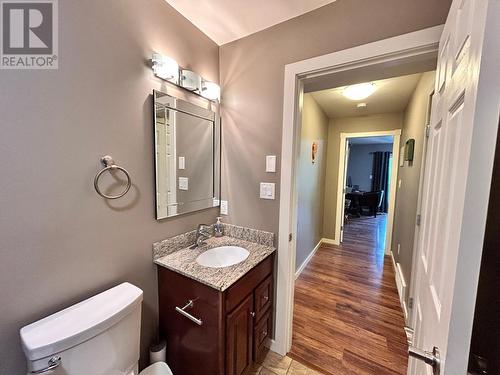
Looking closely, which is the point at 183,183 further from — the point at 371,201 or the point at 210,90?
the point at 371,201

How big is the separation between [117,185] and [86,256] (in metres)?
0.38

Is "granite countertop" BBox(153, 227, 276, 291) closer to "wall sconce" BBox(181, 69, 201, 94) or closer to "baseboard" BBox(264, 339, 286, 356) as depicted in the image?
"baseboard" BBox(264, 339, 286, 356)

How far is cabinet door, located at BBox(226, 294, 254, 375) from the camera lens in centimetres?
113

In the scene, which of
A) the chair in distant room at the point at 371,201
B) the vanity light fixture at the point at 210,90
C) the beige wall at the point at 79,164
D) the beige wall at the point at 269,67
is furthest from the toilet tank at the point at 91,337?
the chair in distant room at the point at 371,201

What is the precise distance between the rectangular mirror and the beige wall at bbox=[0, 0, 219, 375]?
67mm

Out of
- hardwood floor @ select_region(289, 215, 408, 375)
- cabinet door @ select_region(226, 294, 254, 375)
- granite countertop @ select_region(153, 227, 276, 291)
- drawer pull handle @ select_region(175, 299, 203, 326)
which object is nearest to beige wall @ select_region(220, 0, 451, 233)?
granite countertop @ select_region(153, 227, 276, 291)

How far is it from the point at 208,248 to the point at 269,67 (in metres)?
1.40

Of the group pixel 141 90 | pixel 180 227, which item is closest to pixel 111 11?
pixel 141 90

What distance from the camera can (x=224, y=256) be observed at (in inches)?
61.2

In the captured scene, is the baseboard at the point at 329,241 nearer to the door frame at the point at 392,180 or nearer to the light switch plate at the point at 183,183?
the door frame at the point at 392,180

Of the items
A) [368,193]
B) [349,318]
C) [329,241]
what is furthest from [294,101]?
[368,193]

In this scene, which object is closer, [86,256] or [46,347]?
[46,347]

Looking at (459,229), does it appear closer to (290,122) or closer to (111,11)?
(290,122)

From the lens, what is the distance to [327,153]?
403 cm
